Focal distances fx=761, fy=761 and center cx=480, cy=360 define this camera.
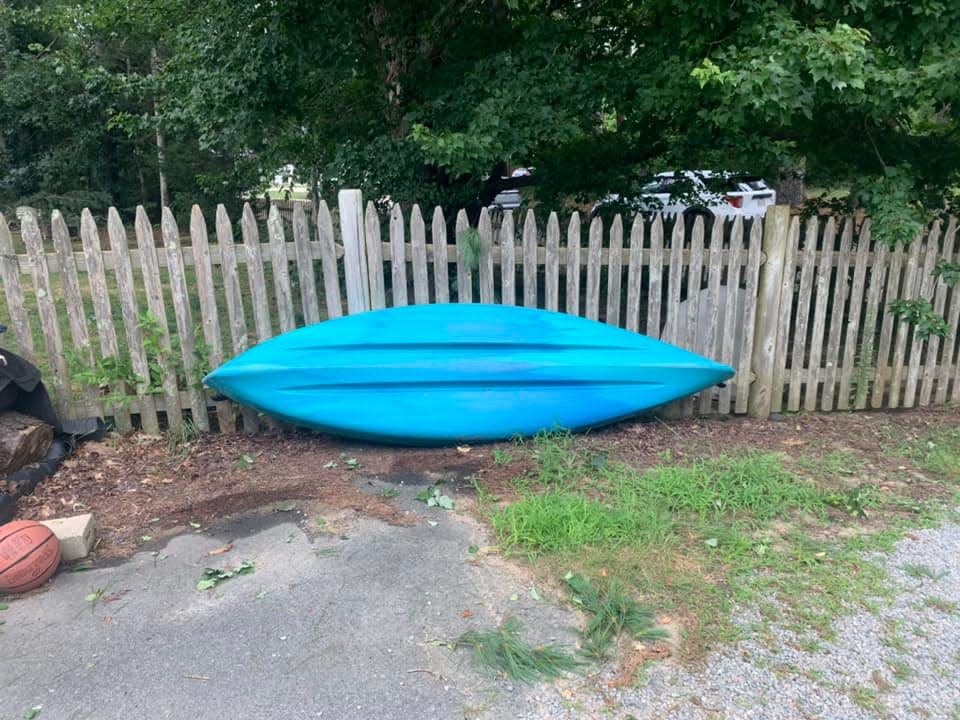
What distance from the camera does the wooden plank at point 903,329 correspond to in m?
5.36

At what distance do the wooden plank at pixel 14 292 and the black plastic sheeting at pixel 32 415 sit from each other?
0.64ft

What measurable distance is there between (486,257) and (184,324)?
1979 millimetres

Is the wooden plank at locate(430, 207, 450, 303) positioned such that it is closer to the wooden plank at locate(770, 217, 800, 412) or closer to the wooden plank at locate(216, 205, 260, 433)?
the wooden plank at locate(216, 205, 260, 433)

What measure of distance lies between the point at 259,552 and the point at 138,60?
17.3 meters

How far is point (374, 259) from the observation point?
16.2 feet

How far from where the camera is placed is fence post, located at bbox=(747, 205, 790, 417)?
514 centimetres

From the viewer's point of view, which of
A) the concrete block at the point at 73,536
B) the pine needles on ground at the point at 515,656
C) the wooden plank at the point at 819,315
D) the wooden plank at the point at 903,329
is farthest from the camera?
the wooden plank at the point at 903,329

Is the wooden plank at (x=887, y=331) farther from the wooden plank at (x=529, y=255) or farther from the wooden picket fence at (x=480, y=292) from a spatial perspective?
the wooden plank at (x=529, y=255)

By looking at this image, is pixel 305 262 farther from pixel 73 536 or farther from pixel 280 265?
pixel 73 536

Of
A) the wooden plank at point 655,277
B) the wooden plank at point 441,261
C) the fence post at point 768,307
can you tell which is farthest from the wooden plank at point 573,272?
the fence post at point 768,307

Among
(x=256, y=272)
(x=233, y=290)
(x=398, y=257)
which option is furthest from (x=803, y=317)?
(x=233, y=290)

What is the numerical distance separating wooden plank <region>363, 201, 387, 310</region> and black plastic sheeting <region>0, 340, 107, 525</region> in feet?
6.34

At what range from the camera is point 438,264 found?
4.98 meters

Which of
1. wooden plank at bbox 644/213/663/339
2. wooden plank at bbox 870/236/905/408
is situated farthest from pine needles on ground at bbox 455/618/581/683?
wooden plank at bbox 870/236/905/408
